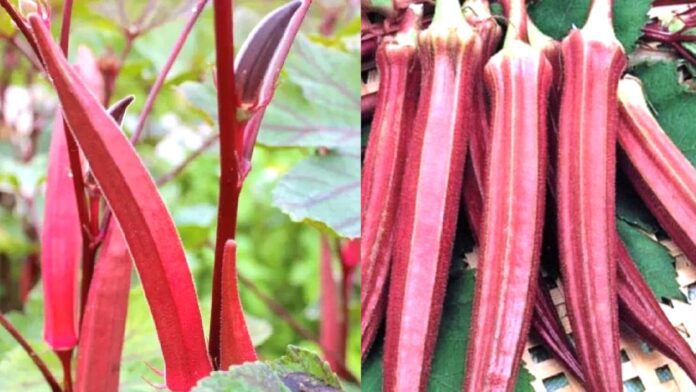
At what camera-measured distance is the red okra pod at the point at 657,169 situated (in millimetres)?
631

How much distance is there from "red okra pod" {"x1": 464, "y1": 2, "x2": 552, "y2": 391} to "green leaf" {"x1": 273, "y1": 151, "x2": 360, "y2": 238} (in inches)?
3.9

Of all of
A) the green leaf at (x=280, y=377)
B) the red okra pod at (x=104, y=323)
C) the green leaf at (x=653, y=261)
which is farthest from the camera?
the green leaf at (x=653, y=261)

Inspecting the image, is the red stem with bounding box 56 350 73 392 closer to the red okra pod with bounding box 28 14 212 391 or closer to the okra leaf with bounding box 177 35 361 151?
the red okra pod with bounding box 28 14 212 391

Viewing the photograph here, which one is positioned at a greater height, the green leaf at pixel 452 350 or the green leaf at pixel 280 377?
the green leaf at pixel 280 377

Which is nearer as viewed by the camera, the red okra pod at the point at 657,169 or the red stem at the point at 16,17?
the red stem at the point at 16,17

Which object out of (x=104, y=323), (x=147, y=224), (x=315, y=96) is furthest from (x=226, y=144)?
(x=315, y=96)

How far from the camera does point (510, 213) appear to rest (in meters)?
0.59

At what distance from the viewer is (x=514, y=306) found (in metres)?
0.57

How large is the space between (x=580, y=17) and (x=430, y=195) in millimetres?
197

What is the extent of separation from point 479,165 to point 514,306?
0.12m

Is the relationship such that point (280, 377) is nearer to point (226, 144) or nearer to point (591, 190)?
point (226, 144)

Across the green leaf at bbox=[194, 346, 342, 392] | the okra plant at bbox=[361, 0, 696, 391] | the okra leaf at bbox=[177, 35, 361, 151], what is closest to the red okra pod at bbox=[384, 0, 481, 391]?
the okra plant at bbox=[361, 0, 696, 391]

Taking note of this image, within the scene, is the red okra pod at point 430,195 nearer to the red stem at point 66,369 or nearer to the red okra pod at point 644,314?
the red okra pod at point 644,314

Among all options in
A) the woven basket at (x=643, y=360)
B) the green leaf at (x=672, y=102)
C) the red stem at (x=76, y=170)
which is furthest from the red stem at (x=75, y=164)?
the green leaf at (x=672, y=102)
